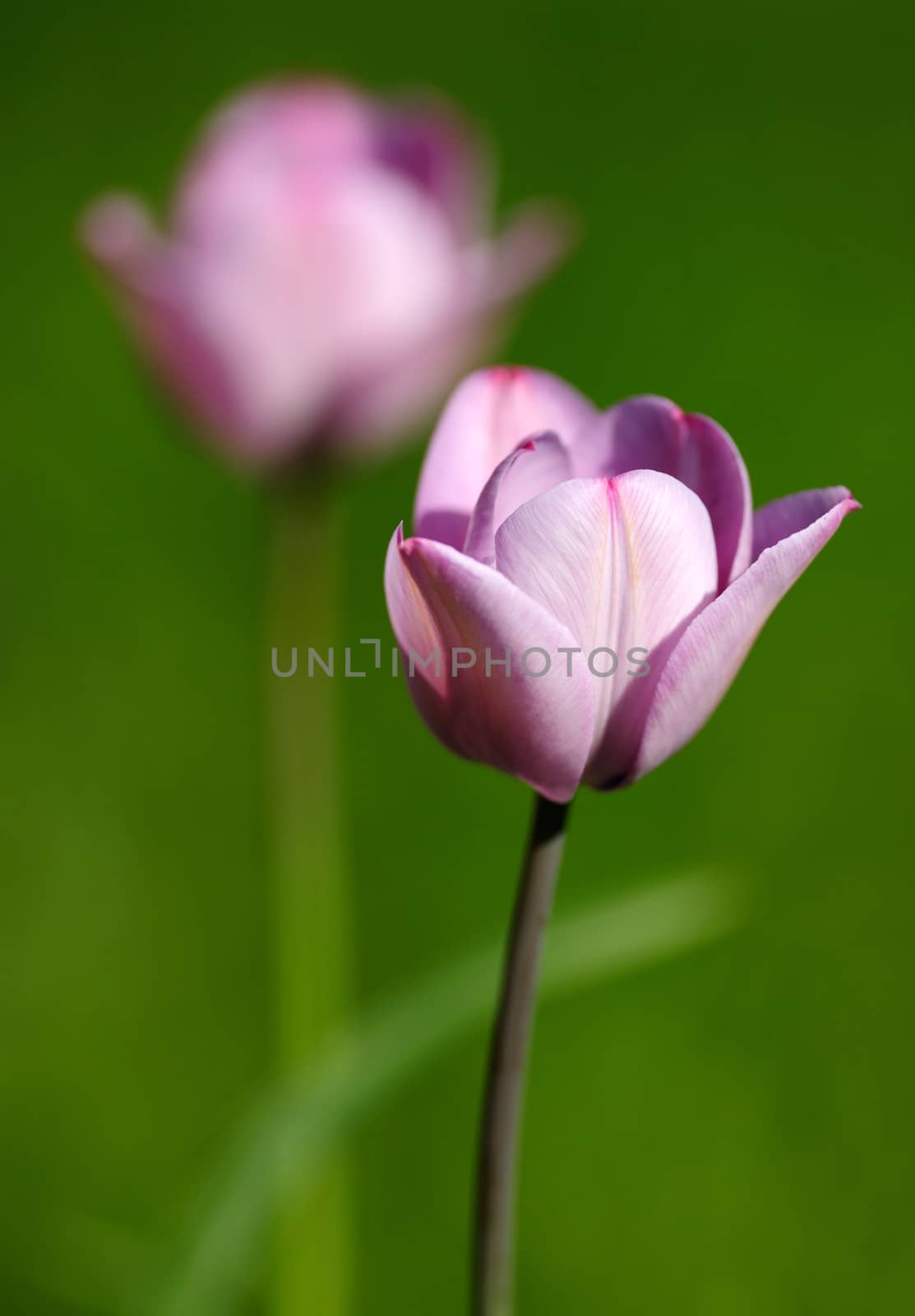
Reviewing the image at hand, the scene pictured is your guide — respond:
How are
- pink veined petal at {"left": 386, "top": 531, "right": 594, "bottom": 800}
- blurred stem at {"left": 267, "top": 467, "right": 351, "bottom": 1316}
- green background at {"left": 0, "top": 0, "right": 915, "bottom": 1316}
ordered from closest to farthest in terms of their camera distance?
pink veined petal at {"left": 386, "top": 531, "right": 594, "bottom": 800} < blurred stem at {"left": 267, "top": 467, "right": 351, "bottom": 1316} < green background at {"left": 0, "top": 0, "right": 915, "bottom": 1316}

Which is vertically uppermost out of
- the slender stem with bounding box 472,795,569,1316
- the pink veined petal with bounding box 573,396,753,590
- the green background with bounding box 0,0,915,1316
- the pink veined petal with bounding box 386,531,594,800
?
the pink veined petal with bounding box 573,396,753,590

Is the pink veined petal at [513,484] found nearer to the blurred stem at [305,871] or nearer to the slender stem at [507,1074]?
the slender stem at [507,1074]

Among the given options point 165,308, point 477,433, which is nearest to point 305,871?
point 165,308

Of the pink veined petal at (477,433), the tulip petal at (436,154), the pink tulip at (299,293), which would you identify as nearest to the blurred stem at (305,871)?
the pink tulip at (299,293)

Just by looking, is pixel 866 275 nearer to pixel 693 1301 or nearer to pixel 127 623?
pixel 127 623

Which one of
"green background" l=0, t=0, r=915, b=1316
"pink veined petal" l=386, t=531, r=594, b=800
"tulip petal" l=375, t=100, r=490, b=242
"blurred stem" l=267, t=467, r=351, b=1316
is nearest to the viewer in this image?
"pink veined petal" l=386, t=531, r=594, b=800

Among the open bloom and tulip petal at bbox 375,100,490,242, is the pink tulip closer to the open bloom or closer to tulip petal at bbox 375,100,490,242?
tulip petal at bbox 375,100,490,242

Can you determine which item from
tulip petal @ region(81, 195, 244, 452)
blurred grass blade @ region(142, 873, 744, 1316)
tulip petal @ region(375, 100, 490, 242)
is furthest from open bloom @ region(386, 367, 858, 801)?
tulip petal @ region(375, 100, 490, 242)

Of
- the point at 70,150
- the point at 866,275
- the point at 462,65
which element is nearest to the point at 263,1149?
the point at 866,275
